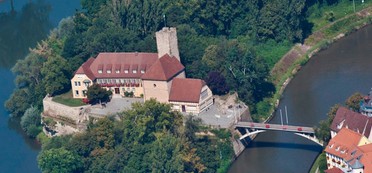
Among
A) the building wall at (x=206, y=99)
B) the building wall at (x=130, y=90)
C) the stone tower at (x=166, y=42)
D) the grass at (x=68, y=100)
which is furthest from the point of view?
the grass at (x=68, y=100)

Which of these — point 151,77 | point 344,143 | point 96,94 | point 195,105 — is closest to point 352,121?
point 344,143

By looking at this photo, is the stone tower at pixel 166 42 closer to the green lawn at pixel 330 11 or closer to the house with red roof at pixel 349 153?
the house with red roof at pixel 349 153

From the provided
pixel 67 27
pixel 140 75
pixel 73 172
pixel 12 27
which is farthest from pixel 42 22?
pixel 73 172

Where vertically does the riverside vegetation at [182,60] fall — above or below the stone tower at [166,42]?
below

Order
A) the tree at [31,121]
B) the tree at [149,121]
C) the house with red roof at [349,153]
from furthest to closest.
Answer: the tree at [31,121] → the tree at [149,121] → the house with red roof at [349,153]

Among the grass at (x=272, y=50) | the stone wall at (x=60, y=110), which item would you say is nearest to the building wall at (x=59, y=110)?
the stone wall at (x=60, y=110)

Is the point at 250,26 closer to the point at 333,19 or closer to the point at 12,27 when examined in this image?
the point at 333,19
